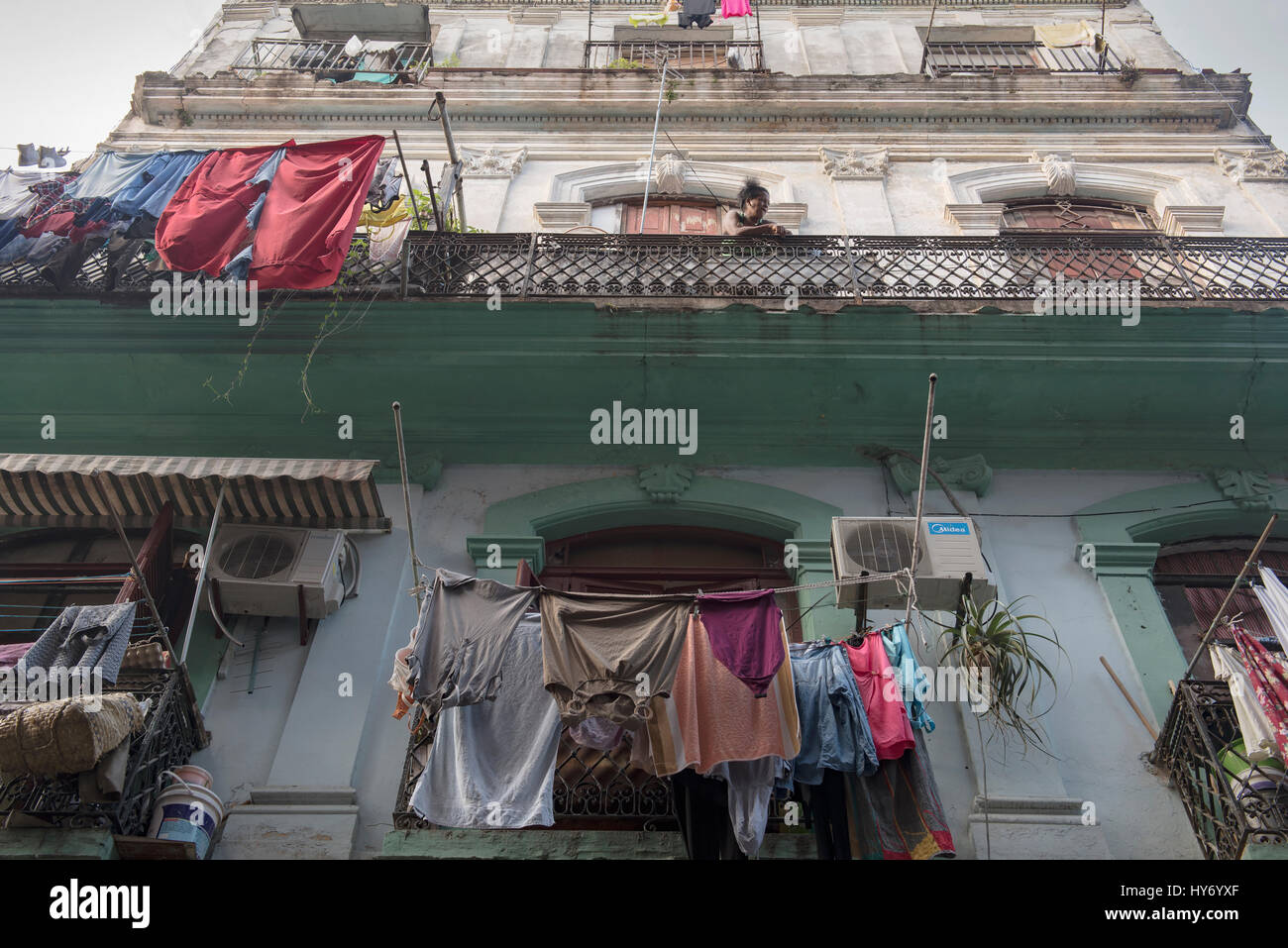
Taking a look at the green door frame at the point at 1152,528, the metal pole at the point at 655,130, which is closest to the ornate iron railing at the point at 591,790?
the green door frame at the point at 1152,528

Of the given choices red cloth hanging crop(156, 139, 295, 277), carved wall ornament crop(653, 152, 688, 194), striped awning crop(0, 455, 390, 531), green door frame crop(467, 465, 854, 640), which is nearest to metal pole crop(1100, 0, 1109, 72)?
carved wall ornament crop(653, 152, 688, 194)

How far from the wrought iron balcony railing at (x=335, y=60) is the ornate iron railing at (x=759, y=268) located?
5774 millimetres

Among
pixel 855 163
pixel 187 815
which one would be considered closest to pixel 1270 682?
pixel 187 815

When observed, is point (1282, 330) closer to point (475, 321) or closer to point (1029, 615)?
point (1029, 615)

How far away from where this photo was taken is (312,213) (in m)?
8.07

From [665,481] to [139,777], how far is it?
13.3 ft

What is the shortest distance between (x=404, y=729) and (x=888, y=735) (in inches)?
117

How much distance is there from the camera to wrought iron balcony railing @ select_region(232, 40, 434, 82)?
44.0 feet

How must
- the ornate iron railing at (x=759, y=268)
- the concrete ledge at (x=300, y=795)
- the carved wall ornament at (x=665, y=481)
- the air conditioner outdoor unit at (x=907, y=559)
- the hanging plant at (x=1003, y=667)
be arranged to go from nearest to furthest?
the concrete ledge at (x=300, y=795)
the hanging plant at (x=1003, y=667)
the air conditioner outdoor unit at (x=907, y=559)
the carved wall ornament at (x=665, y=481)
the ornate iron railing at (x=759, y=268)

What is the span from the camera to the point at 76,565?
7.75 metres

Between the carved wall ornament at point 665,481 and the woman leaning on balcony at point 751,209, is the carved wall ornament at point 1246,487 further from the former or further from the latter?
the woman leaning on balcony at point 751,209

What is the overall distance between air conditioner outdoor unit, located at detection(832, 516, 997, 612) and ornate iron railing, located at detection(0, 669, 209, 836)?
4.00m

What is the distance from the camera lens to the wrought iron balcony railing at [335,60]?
13.4m

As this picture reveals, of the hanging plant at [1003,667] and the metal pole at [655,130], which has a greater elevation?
the metal pole at [655,130]
